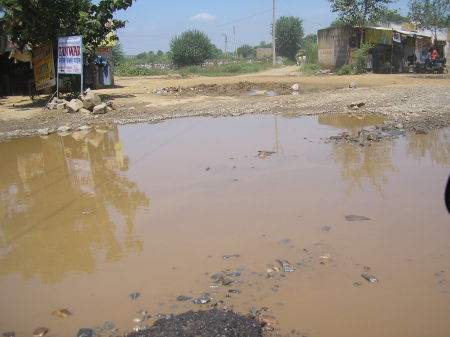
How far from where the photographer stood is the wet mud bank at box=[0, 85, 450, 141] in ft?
37.2

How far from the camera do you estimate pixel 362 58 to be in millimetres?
29312

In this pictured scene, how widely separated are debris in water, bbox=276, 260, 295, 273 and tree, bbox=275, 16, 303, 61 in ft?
266

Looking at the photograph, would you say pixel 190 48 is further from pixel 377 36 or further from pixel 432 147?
pixel 432 147

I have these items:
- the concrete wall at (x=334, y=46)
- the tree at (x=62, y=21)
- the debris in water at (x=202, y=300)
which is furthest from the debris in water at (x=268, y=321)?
the concrete wall at (x=334, y=46)

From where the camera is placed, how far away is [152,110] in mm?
15398

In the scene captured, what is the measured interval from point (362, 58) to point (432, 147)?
22551 mm

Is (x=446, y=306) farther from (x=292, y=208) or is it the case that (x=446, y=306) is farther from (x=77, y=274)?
(x=77, y=274)

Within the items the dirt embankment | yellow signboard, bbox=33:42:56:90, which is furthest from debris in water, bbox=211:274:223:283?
yellow signboard, bbox=33:42:56:90

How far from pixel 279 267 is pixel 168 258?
1.08 meters

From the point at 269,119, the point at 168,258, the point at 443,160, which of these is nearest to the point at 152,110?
the point at 269,119

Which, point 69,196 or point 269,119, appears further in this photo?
point 269,119

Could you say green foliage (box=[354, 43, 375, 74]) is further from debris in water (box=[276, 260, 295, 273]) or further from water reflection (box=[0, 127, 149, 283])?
debris in water (box=[276, 260, 295, 273])

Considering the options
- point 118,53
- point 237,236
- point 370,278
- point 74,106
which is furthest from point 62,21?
point 118,53

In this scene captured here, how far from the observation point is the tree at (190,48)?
62188mm
